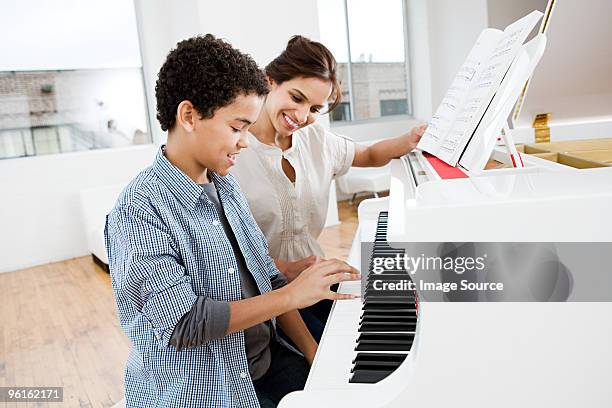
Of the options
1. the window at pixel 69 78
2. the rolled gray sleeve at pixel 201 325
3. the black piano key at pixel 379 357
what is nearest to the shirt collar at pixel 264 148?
the rolled gray sleeve at pixel 201 325

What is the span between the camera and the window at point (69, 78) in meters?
5.24

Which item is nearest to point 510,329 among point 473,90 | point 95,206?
point 473,90

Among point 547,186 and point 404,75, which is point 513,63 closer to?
point 547,186

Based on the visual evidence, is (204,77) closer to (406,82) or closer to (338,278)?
(338,278)

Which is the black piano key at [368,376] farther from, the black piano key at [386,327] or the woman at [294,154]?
the woman at [294,154]

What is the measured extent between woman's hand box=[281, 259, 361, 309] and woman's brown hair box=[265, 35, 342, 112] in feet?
2.61

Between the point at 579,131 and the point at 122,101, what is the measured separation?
176 inches

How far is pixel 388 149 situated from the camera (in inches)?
80.5

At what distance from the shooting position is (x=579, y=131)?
9.39ft

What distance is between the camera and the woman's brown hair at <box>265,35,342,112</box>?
1.83 metres

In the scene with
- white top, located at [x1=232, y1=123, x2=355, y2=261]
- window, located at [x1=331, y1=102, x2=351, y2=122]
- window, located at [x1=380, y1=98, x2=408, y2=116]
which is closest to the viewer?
white top, located at [x1=232, y1=123, x2=355, y2=261]

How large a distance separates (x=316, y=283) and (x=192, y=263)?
0.27 meters

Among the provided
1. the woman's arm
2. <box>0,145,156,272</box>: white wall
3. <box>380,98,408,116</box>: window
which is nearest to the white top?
the woman's arm

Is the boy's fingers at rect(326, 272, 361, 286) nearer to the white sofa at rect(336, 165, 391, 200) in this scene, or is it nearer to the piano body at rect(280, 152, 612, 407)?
the piano body at rect(280, 152, 612, 407)
